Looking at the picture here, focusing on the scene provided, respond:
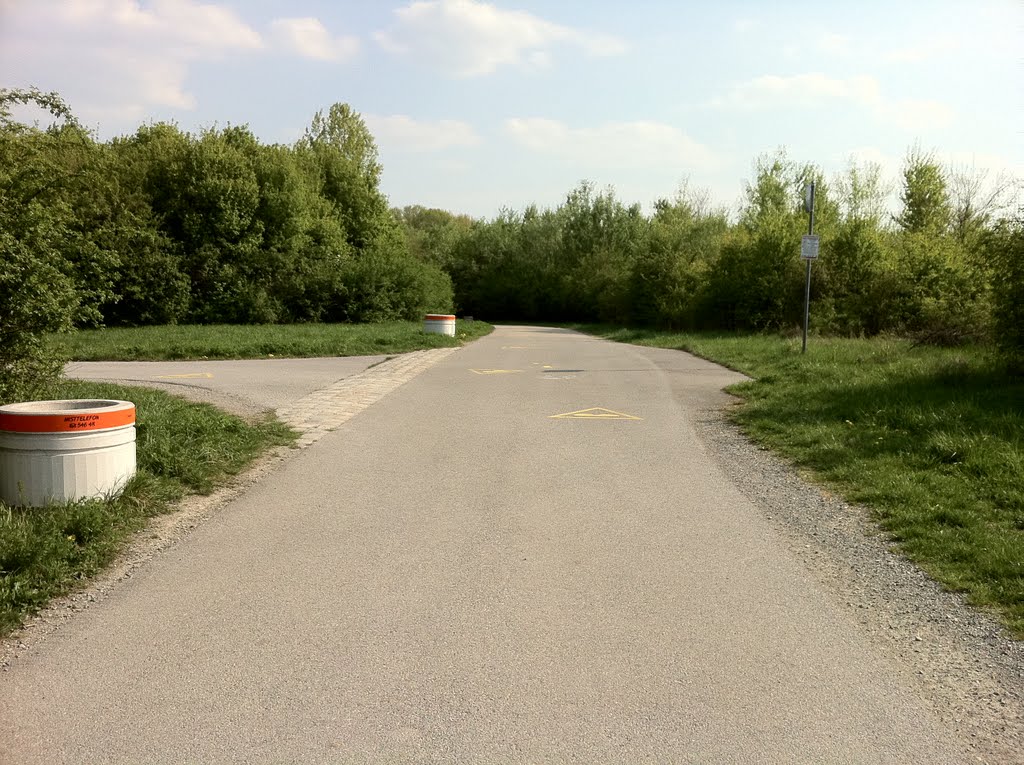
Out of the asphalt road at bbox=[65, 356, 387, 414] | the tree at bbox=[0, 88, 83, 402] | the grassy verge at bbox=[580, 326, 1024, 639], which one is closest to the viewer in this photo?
the grassy verge at bbox=[580, 326, 1024, 639]

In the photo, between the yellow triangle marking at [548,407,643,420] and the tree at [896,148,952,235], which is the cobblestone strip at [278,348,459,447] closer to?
the yellow triangle marking at [548,407,643,420]

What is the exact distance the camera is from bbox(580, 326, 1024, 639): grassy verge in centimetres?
545

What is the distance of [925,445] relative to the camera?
853 cm

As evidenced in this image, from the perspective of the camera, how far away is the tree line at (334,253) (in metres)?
7.70

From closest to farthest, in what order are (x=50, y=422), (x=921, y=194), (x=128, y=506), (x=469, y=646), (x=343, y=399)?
(x=469, y=646) → (x=50, y=422) → (x=128, y=506) → (x=343, y=399) → (x=921, y=194)

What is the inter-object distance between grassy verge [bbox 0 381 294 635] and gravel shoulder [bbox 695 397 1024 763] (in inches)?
174

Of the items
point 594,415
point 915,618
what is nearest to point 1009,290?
point 594,415

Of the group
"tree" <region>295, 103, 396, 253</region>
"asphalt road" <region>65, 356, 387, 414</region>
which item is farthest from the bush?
"tree" <region>295, 103, 396, 253</region>

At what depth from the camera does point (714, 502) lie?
7047 mm

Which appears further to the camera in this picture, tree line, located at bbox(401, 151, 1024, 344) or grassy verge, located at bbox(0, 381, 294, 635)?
tree line, located at bbox(401, 151, 1024, 344)

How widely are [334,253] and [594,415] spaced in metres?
31.6

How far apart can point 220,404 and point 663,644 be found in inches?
358

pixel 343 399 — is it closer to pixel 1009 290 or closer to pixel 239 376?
pixel 239 376

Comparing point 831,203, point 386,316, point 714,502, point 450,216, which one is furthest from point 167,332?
point 450,216
